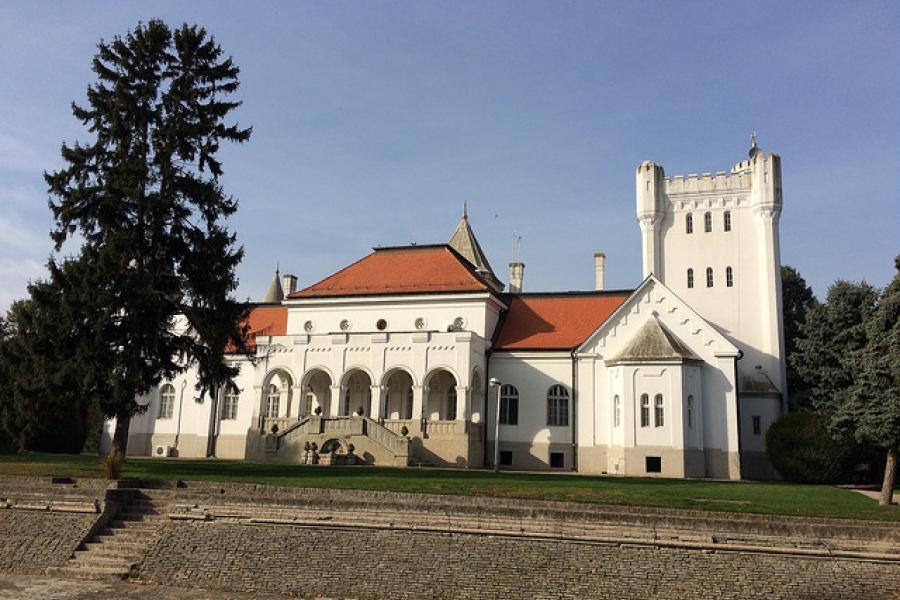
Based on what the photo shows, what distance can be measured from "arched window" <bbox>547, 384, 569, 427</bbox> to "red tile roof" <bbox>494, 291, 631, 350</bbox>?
2235 mm

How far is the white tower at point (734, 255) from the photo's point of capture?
128 feet

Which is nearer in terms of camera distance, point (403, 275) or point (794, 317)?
point (403, 275)

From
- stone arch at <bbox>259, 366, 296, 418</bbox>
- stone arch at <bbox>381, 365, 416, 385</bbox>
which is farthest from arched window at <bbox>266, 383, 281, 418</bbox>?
stone arch at <bbox>381, 365, 416, 385</bbox>

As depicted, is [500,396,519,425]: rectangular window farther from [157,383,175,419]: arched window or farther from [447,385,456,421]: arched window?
[157,383,175,419]: arched window

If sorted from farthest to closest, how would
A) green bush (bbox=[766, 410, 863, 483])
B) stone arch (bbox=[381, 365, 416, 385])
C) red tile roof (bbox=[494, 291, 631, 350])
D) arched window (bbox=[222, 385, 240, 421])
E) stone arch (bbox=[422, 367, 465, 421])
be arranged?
arched window (bbox=[222, 385, 240, 421])
stone arch (bbox=[422, 367, 465, 421])
red tile roof (bbox=[494, 291, 631, 350])
stone arch (bbox=[381, 365, 416, 385])
green bush (bbox=[766, 410, 863, 483])

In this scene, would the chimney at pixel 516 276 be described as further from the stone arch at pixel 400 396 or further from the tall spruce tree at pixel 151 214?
the tall spruce tree at pixel 151 214

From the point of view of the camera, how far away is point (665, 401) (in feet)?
113

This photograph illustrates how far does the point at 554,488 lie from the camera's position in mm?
22141

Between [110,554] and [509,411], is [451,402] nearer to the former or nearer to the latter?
[509,411]

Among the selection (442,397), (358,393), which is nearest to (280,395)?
(358,393)

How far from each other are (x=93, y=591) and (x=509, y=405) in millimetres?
25617

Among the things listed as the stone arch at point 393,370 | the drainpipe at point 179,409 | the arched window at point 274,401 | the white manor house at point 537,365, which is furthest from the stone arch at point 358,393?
the drainpipe at point 179,409

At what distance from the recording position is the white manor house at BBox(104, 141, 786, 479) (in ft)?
115

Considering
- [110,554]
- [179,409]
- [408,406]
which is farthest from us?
[179,409]
